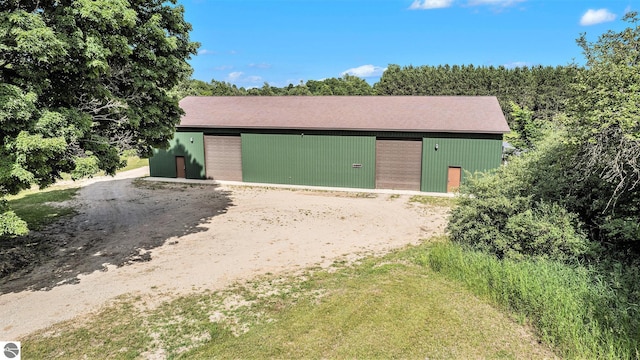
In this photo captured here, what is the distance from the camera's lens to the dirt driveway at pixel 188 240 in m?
8.20

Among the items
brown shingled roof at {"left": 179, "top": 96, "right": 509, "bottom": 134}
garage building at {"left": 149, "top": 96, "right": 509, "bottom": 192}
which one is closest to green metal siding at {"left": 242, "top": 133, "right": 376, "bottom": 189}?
garage building at {"left": 149, "top": 96, "right": 509, "bottom": 192}

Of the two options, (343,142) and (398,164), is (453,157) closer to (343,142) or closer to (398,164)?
(398,164)

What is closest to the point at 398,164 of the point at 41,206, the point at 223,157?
the point at 223,157

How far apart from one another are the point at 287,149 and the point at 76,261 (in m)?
12.0

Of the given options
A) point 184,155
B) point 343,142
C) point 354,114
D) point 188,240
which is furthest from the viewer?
point 184,155

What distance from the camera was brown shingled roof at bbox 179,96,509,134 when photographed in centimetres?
1867

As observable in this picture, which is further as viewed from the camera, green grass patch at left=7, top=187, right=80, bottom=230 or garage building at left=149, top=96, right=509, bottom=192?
garage building at left=149, top=96, right=509, bottom=192

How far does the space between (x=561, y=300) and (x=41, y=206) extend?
18.6 meters

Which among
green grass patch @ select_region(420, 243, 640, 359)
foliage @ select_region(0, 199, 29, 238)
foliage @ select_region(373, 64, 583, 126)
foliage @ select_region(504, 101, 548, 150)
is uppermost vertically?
foliage @ select_region(373, 64, 583, 126)

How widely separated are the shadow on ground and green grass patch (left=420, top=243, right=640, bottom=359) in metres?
8.49

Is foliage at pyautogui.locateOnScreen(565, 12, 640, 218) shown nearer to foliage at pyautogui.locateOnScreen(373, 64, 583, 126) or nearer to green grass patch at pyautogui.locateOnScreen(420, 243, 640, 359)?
green grass patch at pyautogui.locateOnScreen(420, 243, 640, 359)

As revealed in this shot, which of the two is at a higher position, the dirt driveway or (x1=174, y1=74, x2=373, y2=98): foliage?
(x1=174, y1=74, x2=373, y2=98): foliage

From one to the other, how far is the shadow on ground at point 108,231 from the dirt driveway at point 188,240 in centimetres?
4

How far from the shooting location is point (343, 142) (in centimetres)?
1961
